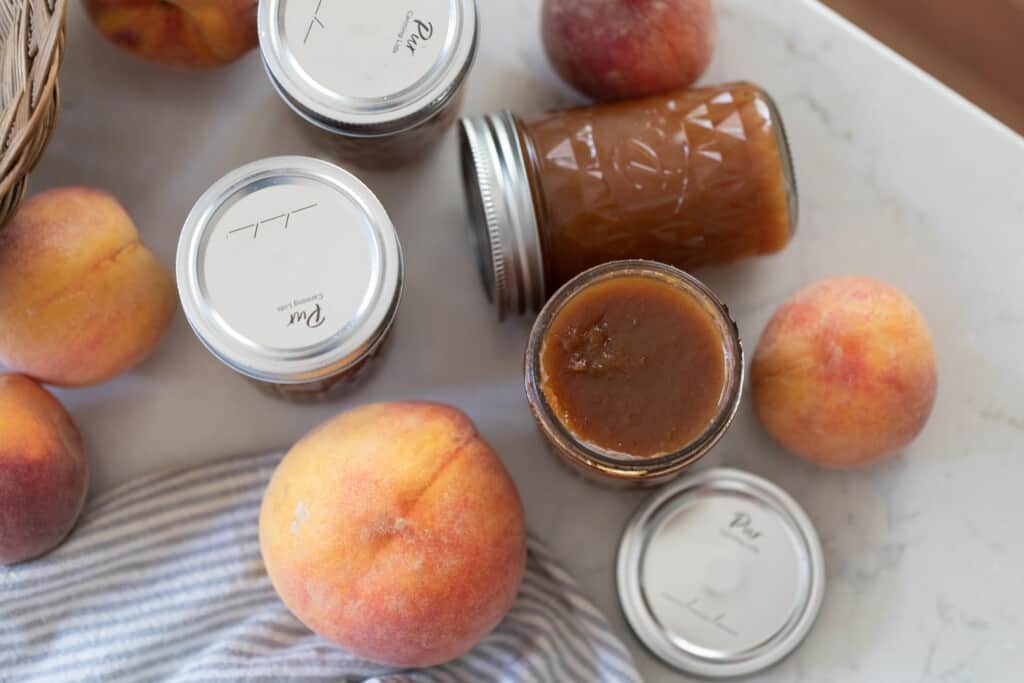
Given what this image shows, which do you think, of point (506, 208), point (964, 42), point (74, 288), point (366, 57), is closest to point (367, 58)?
point (366, 57)

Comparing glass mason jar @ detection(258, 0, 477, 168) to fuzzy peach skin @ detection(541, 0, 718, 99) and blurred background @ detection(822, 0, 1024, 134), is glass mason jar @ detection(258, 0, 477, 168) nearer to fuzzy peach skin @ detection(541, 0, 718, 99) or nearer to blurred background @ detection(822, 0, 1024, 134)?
fuzzy peach skin @ detection(541, 0, 718, 99)

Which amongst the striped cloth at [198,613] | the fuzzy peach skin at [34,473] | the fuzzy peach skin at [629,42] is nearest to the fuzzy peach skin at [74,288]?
the fuzzy peach skin at [34,473]

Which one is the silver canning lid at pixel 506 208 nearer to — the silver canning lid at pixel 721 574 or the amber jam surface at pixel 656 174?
the amber jam surface at pixel 656 174

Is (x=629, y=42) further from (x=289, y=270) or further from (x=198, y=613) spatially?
(x=198, y=613)

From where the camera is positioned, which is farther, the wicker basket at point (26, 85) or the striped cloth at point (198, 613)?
the striped cloth at point (198, 613)

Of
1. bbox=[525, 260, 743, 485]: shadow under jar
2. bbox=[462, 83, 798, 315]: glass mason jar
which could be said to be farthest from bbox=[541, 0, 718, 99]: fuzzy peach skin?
bbox=[525, 260, 743, 485]: shadow under jar

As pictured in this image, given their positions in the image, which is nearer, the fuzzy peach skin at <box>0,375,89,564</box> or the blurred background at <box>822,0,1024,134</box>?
the fuzzy peach skin at <box>0,375,89,564</box>

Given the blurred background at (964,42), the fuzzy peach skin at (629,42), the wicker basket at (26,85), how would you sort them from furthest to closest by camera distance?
the blurred background at (964,42), the fuzzy peach skin at (629,42), the wicker basket at (26,85)
